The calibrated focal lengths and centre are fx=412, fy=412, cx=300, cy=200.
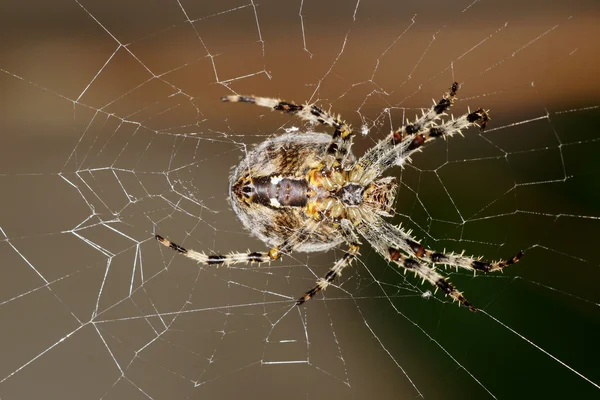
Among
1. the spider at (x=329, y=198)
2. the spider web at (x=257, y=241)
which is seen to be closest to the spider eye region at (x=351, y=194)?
the spider at (x=329, y=198)

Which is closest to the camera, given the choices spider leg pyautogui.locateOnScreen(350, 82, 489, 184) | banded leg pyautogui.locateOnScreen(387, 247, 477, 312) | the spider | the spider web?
spider leg pyautogui.locateOnScreen(350, 82, 489, 184)

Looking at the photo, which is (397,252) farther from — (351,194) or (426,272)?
(351,194)

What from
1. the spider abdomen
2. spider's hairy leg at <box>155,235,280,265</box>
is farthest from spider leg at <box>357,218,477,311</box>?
spider's hairy leg at <box>155,235,280,265</box>

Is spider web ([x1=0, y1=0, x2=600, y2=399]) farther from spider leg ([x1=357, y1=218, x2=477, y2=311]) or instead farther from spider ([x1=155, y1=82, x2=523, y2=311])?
spider leg ([x1=357, y1=218, x2=477, y2=311])

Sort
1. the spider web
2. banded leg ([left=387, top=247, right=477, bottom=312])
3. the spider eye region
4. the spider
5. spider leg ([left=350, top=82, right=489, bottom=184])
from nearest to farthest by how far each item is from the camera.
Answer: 1. spider leg ([left=350, top=82, right=489, bottom=184])
2. the spider
3. banded leg ([left=387, top=247, right=477, bottom=312])
4. the spider eye region
5. the spider web

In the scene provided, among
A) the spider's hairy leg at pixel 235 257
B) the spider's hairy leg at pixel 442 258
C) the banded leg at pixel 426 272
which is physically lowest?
the spider's hairy leg at pixel 235 257

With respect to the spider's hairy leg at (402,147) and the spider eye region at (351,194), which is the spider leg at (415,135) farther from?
the spider eye region at (351,194)

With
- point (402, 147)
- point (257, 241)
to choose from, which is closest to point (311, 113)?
point (402, 147)

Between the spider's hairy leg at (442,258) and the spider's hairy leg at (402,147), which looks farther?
the spider's hairy leg at (442,258)
